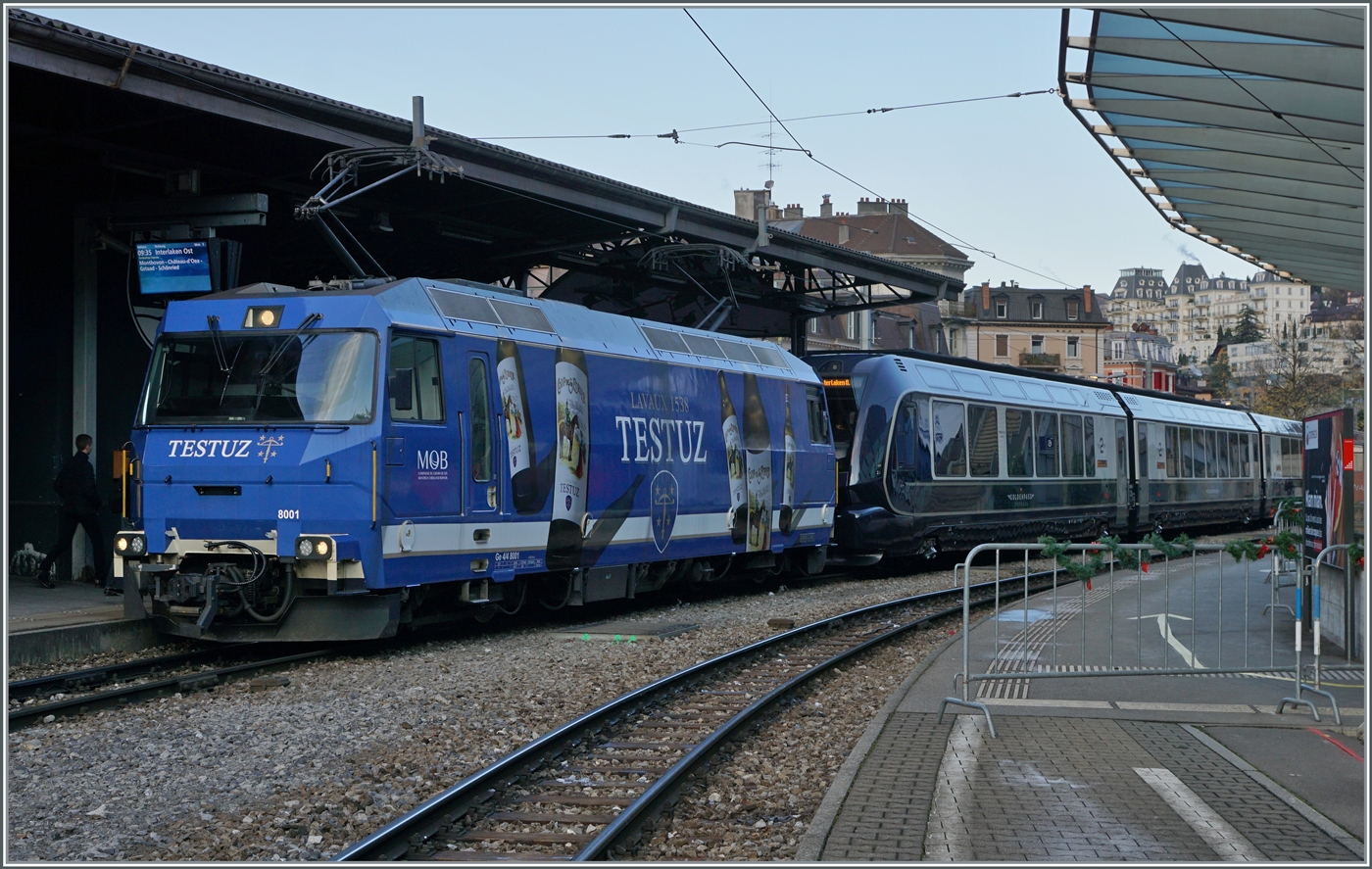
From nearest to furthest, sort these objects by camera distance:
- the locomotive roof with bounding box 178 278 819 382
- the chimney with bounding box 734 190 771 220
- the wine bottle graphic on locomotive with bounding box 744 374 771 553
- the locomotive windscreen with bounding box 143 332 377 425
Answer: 1. the locomotive windscreen with bounding box 143 332 377 425
2. the locomotive roof with bounding box 178 278 819 382
3. the wine bottle graphic on locomotive with bounding box 744 374 771 553
4. the chimney with bounding box 734 190 771 220

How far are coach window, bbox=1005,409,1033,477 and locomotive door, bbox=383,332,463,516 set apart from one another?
43.4 ft

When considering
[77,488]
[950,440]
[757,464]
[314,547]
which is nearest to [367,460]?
[314,547]

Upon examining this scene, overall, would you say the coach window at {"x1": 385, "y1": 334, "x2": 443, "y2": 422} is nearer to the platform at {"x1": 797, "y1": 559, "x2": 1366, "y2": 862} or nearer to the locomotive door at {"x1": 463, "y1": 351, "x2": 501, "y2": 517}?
the locomotive door at {"x1": 463, "y1": 351, "x2": 501, "y2": 517}

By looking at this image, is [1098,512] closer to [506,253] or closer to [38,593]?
[506,253]

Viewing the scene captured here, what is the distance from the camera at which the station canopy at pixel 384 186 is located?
12.5 meters

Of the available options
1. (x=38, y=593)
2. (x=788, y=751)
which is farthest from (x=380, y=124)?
(x=788, y=751)

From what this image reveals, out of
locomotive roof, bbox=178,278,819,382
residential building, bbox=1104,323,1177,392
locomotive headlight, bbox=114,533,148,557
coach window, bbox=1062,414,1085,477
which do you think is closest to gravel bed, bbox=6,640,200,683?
locomotive headlight, bbox=114,533,148,557

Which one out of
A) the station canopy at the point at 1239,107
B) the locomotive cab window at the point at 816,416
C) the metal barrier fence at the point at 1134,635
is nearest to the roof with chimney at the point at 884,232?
the locomotive cab window at the point at 816,416

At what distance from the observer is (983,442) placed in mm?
22062

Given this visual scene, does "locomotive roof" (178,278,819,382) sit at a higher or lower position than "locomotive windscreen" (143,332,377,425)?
higher

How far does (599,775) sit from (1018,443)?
16.9 metres

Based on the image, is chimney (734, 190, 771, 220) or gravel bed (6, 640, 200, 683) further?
chimney (734, 190, 771, 220)

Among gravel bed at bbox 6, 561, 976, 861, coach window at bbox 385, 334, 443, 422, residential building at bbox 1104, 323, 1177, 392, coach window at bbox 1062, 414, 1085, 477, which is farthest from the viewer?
residential building at bbox 1104, 323, 1177, 392

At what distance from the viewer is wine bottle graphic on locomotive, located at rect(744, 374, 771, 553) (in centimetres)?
1708
